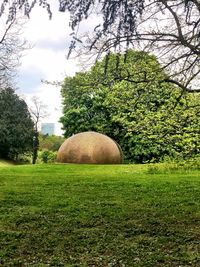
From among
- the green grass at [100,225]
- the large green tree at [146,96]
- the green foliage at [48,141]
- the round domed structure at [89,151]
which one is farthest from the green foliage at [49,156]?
the green grass at [100,225]

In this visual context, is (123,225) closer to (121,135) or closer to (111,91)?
(111,91)

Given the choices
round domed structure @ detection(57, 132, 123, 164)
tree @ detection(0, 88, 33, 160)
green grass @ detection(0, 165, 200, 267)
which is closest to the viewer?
green grass @ detection(0, 165, 200, 267)

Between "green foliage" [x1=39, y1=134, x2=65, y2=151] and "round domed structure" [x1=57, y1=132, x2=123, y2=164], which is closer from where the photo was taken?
"round domed structure" [x1=57, y1=132, x2=123, y2=164]

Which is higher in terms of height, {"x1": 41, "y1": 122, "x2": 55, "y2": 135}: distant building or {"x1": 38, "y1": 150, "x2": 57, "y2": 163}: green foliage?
{"x1": 41, "y1": 122, "x2": 55, "y2": 135}: distant building

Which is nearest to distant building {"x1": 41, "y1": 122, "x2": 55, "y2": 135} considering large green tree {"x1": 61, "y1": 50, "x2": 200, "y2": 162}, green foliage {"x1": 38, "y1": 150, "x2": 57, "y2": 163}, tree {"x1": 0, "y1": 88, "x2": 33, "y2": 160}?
tree {"x1": 0, "y1": 88, "x2": 33, "y2": 160}

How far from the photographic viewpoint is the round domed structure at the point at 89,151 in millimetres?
26109

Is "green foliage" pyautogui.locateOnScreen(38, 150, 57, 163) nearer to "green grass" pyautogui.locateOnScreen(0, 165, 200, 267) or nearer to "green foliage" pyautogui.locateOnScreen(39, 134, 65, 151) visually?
"green foliage" pyautogui.locateOnScreen(39, 134, 65, 151)

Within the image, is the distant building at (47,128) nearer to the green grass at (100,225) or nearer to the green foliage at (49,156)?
the green foliage at (49,156)

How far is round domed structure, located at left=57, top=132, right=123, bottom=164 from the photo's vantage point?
2611 cm

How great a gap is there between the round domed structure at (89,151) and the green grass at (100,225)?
13.0m

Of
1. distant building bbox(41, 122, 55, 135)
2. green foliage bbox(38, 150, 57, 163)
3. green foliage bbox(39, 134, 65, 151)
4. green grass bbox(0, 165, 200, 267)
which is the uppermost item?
distant building bbox(41, 122, 55, 135)

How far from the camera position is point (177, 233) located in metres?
8.12

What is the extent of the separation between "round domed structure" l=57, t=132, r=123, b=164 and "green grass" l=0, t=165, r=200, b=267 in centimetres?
1295

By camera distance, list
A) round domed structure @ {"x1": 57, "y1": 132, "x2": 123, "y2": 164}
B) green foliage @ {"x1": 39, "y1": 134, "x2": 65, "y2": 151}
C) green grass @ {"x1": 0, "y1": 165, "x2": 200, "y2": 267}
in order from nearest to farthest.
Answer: green grass @ {"x1": 0, "y1": 165, "x2": 200, "y2": 267}, round domed structure @ {"x1": 57, "y1": 132, "x2": 123, "y2": 164}, green foliage @ {"x1": 39, "y1": 134, "x2": 65, "y2": 151}
